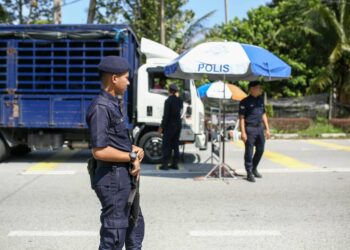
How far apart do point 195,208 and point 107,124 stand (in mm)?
3598

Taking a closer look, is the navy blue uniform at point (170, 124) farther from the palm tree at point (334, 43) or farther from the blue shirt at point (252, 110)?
the palm tree at point (334, 43)

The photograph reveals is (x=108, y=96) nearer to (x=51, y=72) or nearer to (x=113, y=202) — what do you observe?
(x=113, y=202)

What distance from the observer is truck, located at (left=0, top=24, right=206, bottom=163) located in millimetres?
10883

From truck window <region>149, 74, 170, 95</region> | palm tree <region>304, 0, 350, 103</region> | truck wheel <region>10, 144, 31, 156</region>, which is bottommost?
truck wheel <region>10, 144, 31, 156</region>

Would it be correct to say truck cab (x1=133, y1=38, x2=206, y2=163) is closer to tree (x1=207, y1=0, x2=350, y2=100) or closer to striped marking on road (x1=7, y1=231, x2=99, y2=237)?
striped marking on road (x1=7, y1=231, x2=99, y2=237)

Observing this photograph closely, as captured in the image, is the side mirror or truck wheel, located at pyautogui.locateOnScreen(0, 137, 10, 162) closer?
the side mirror

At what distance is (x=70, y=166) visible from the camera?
36.4 ft

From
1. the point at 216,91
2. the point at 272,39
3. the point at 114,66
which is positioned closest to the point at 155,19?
the point at 272,39

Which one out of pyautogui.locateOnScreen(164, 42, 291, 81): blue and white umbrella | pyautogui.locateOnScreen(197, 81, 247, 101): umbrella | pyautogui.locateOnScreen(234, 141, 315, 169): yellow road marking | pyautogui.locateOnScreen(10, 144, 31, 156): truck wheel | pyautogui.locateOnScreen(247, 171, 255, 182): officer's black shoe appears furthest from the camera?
pyautogui.locateOnScreen(197, 81, 247, 101): umbrella

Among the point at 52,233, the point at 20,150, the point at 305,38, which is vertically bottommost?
the point at 52,233

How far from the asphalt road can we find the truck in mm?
802

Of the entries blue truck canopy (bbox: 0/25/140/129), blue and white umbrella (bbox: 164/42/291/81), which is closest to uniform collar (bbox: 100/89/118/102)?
blue and white umbrella (bbox: 164/42/291/81)

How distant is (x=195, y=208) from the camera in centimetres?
688

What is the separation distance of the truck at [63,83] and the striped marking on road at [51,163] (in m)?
0.44
